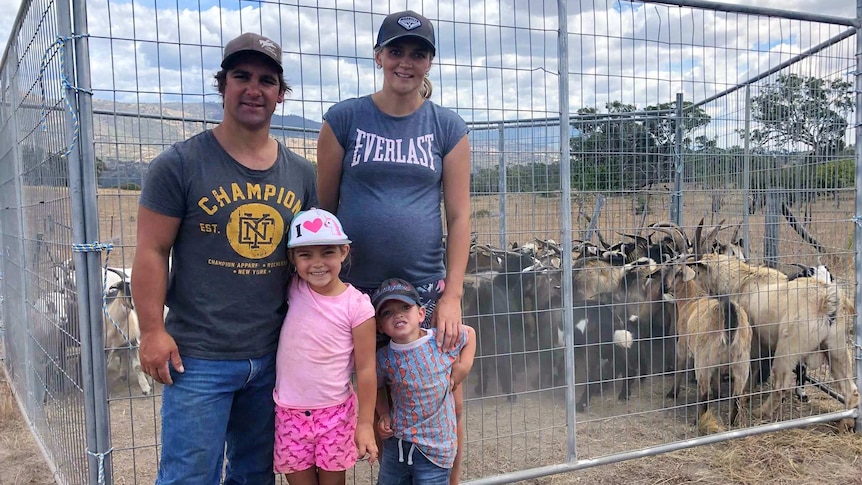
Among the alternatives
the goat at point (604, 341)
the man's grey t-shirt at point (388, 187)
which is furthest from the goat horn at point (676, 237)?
the man's grey t-shirt at point (388, 187)

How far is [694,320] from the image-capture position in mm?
5816

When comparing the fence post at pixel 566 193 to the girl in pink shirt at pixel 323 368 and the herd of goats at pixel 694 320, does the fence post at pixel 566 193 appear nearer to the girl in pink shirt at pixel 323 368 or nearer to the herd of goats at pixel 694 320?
the herd of goats at pixel 694 320

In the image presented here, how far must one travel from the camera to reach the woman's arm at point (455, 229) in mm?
Answer: 2727

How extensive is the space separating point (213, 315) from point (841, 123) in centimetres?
517

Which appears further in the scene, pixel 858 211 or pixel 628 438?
pixel 628 438

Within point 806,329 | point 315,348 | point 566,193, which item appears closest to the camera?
point 315,348

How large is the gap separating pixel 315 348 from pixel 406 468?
0.83 metres

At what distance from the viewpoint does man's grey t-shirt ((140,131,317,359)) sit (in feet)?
7.46

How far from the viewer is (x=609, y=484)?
14.1 ft

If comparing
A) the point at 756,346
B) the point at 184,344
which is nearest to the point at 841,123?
the point at 756,346

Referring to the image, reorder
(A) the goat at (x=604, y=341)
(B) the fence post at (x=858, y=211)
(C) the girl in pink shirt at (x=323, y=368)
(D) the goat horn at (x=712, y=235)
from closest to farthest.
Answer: (C) the girl in pink shirt at (x=323, y=368) < (B) the fence post at (x=858, y=211) < (D) the goat horn at (x=712, y=235) < (A) the goat at (x=604, y=341)

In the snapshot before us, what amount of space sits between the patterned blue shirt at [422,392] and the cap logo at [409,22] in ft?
4.27

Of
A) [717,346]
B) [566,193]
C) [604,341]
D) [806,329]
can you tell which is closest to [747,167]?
[806,329]

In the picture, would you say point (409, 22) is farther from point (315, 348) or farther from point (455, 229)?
point (315, 348)
